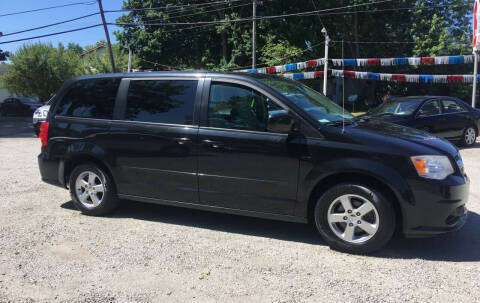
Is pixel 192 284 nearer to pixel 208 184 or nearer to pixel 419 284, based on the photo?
pixel 208 184

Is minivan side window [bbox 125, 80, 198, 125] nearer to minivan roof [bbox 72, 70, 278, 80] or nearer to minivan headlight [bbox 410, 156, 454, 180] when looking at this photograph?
minivan roof [bbox 72, 70, 278, 80]

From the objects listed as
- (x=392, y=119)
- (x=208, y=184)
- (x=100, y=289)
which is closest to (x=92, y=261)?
(x=100, y=289)

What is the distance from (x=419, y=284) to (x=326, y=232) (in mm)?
955

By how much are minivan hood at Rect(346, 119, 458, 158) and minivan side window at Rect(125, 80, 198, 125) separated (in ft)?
→ 5.88

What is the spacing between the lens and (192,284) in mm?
3309

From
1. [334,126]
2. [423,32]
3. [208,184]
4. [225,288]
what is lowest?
[225,288]

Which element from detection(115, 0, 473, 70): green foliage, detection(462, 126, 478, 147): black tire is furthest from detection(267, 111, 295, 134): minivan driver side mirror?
detection(115, 0, 473, 70): green foliage

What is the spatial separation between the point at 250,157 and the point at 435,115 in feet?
25.3

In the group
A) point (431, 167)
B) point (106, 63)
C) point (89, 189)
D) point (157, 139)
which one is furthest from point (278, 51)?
point (431, 167)

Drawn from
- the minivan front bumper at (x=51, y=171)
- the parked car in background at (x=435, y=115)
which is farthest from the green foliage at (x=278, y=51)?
the minivan front bumper at (x=51, y=171)

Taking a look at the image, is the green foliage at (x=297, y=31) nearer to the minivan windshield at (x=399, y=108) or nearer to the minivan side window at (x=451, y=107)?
the minivan side window at (x=451, y=107)

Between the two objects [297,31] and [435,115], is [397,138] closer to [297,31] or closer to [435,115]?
[435,115]

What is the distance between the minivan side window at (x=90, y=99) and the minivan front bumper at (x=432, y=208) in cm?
355

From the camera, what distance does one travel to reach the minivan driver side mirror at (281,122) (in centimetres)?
383
